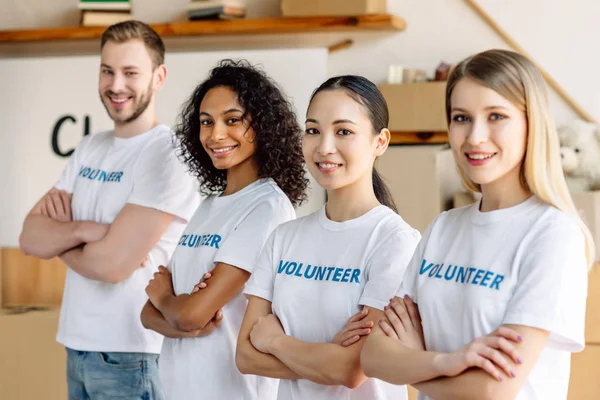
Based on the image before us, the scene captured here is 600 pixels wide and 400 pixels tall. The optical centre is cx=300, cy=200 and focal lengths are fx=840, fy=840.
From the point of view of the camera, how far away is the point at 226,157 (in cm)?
198

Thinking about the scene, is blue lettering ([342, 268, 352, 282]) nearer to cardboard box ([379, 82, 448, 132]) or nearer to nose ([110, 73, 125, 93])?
nose ([110, 73, 125, 93])

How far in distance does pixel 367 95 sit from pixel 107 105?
3.30 ft

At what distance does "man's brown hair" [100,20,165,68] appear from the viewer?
2.42 meters

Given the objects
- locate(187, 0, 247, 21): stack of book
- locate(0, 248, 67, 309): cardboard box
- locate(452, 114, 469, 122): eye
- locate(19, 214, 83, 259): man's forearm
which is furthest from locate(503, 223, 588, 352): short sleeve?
locate(0, 248, 67, 309): cardboard box

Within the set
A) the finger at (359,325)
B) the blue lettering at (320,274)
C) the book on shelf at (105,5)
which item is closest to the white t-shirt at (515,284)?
the finger at (359,325)

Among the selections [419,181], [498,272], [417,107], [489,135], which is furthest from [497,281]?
[417,107]

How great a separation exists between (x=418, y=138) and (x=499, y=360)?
2.18 metres

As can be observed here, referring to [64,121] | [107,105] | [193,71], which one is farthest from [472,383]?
[64,121]

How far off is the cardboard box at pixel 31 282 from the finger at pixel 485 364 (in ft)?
8.95


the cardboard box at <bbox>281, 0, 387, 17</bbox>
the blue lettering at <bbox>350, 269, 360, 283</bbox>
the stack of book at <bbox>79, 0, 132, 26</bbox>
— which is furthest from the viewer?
the stack of book at <bbox>79, 0, 132, 26</bbox>

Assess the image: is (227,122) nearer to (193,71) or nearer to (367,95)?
(367,95)

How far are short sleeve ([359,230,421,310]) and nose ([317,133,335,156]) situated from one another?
21cm

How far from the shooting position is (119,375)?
2246 millimetres

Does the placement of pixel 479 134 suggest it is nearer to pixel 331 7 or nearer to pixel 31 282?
pixel 331 7
